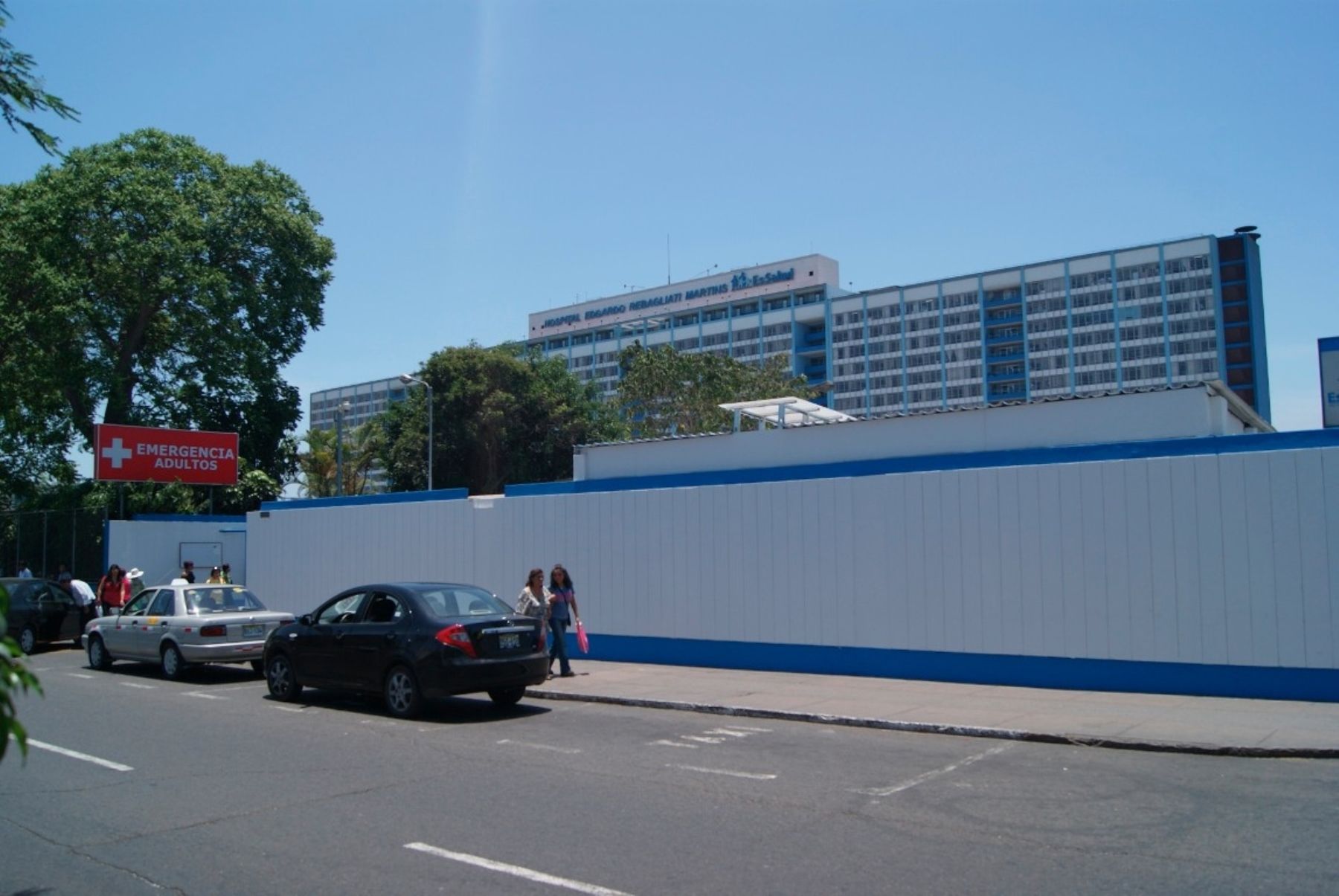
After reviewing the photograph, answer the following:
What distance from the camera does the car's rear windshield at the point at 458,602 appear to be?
42.1ft

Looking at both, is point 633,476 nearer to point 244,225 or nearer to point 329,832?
point 329,832

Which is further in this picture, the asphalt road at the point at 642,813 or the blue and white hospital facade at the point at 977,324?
the blue and white hospital facade at the point at 977,324

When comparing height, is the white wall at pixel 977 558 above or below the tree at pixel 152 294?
below

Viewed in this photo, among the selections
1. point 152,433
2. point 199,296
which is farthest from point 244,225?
point 152,433

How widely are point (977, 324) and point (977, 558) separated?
105334 mm

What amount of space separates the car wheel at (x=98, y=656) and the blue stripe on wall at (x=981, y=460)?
26.1 feet

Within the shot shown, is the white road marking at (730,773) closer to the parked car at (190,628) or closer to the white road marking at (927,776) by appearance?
the white road marking at (927,776)

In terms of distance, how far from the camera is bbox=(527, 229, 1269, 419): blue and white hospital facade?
101375 mm

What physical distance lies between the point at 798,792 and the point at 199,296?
105 ft

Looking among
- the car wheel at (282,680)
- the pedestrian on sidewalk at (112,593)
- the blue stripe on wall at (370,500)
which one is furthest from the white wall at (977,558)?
the pedestrian on sidewalk at (112,593)

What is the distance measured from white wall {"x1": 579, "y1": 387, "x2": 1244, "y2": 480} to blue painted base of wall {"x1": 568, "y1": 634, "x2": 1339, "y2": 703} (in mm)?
3282

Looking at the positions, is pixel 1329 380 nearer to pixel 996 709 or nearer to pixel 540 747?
pixel 996 709

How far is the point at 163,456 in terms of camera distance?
28.4m

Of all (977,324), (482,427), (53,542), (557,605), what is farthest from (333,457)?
(977,324)
